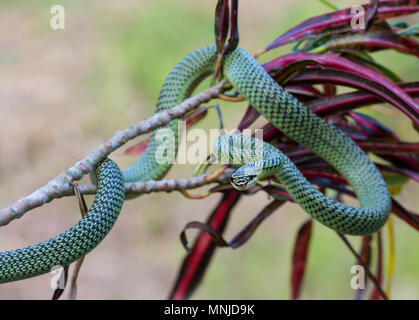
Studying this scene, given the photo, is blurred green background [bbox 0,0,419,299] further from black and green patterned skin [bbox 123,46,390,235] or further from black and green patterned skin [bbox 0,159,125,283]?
black and green patterned skin [bbox 0,159,125,283]

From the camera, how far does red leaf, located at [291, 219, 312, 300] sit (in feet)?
5.91

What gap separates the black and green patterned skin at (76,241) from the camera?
1.02 metres

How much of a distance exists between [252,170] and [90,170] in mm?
385

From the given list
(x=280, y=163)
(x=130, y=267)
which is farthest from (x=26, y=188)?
(x=280, y=163)

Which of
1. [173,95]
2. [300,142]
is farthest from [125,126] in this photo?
[300,142]

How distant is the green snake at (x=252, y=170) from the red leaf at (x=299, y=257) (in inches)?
13.3

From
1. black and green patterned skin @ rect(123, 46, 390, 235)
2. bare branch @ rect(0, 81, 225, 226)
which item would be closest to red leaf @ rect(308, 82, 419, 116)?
black and green patterned skin @ rect(123, 46, 390, 235)

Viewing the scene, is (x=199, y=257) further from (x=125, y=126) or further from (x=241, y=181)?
(x=125, y=126)

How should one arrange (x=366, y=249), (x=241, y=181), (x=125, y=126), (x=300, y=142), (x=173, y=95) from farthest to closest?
(x=125, y=126)
(x=366, y=249)
(x=173, y=95)
(x=300, y=142)
(x=241, y=181)

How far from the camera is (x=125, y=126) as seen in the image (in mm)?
3598

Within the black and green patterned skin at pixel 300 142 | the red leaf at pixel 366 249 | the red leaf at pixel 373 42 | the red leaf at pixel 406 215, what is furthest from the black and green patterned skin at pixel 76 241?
the red leaf at pixel 366 249

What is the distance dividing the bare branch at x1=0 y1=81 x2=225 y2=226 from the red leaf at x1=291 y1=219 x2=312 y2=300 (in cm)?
68

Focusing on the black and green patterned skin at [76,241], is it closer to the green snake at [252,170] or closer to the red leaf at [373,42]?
the green snake at [252,170]
